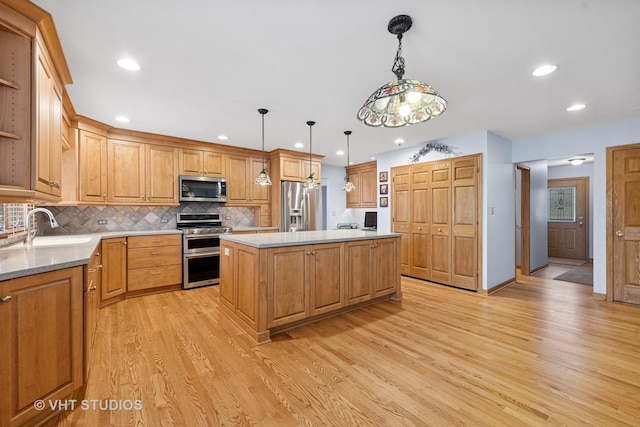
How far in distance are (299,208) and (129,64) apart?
3.55 meters

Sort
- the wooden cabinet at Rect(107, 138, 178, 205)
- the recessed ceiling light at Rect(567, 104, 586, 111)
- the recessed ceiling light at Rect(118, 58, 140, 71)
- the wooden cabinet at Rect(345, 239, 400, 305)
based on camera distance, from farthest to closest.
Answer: the wooden cabinet at Rect(107, 138, 178, 205), the wooden cabinet at Rect(345, 239, 400, 305), the recessed ceiling light at Rect(567, 104, 586, 111), the recessed ceiling light at Rect(118, 58, 140, 71)

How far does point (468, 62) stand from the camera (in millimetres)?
2219

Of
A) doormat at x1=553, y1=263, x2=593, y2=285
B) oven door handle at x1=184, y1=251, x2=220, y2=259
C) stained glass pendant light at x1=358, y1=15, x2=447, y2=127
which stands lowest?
doormat at x1=553, y1=263, x2=593, y2=285

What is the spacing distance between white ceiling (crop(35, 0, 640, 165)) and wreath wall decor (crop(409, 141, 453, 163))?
0.91 meters

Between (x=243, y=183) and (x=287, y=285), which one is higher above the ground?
(x=243, y=183)

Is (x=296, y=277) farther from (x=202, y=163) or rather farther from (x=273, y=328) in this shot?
(x=202, y=163)

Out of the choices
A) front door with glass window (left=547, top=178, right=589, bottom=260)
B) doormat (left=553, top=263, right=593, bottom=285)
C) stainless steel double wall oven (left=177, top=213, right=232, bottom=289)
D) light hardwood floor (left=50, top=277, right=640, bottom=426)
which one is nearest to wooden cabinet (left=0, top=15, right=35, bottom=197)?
light hardwood floor (left=50, top=277, right=640, bottom=426)

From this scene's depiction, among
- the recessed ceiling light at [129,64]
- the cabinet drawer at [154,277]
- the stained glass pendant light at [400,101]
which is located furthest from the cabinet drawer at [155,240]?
the stained glass pendant light at [400,101]

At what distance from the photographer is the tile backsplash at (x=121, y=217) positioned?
386cm

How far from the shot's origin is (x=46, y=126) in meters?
1.97

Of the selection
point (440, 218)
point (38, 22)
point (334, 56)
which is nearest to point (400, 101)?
point (334, 56)

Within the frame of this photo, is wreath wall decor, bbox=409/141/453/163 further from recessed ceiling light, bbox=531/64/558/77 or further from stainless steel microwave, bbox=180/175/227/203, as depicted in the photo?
stainless steel microwave, bbox=180/175/227/203

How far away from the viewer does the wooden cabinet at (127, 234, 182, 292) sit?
3850 millimetres

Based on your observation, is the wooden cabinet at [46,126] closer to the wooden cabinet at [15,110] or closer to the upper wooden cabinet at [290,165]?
the wooden cabinet at [15,110]
